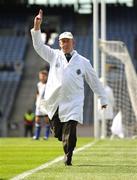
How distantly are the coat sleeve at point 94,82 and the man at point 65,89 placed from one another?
28mm

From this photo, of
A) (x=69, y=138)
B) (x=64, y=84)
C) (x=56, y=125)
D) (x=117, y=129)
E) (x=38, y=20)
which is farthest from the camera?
Result: (x=117, y=129)

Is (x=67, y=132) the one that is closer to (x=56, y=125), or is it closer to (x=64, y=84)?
(x=56, y=125)

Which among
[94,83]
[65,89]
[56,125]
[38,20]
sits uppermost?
[38,20]

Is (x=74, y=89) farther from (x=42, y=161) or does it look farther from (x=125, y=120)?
(x=125, y=120)

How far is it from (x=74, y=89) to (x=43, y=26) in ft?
130

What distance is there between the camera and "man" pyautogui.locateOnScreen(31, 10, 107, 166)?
1023cm

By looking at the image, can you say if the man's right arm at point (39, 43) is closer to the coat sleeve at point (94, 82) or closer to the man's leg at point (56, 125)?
the coat sleeve at point (94, 82)

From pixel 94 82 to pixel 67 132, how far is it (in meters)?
0.88

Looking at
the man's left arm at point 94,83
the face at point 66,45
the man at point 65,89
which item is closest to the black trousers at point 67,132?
the man at point 65,89

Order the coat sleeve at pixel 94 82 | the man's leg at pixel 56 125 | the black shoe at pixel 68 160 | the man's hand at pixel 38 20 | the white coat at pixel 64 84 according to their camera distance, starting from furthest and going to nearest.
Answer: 1. the coat sleeve at pixel 94 82
2. the man's leg at pixel 56 125
3. the white coat at pixel 64 84
4. the black shoe at pixel 68 160
5. the man's hand at pixel 38 20

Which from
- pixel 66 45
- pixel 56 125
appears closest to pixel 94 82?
pixel 66 45

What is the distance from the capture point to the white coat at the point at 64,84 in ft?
33.7

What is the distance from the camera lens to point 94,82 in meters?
10.6

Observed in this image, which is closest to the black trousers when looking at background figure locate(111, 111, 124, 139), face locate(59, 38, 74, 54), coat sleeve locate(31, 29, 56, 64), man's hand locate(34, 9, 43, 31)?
coat sleeve locate(31, 29, 56, 64)
